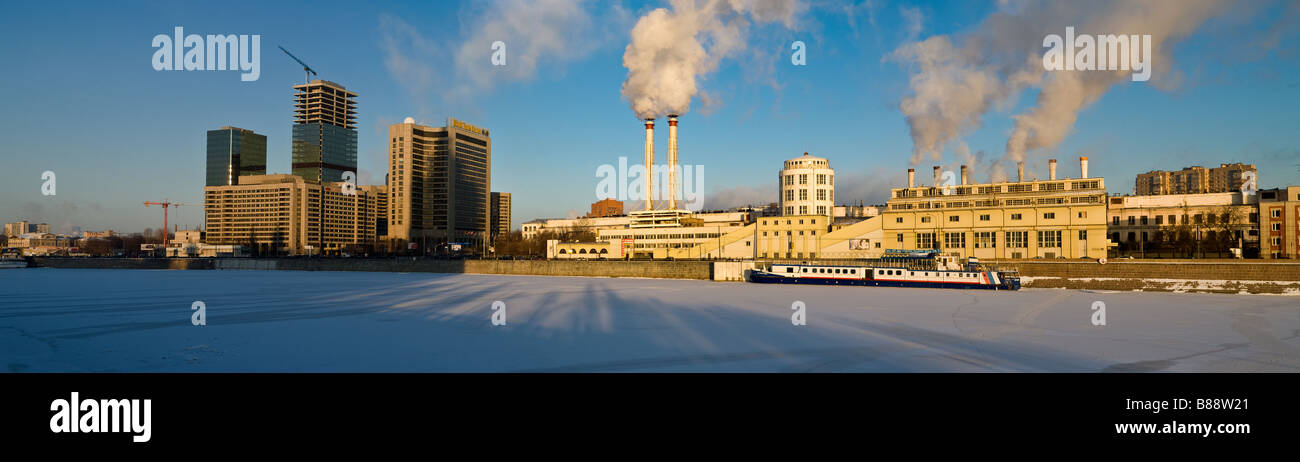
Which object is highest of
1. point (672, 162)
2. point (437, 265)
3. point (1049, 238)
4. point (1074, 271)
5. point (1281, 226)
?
point (672, 162)

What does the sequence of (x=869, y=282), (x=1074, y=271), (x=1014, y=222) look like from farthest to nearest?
(x=1014, y=222) → (x=869, y=282) → (x=1074, y=271)

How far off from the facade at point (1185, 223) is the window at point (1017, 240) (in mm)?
18956

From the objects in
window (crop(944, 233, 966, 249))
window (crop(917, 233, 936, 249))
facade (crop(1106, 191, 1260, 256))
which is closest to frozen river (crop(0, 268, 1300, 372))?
window (crop(944, 233, 966, 249))

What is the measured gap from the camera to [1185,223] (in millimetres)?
91188

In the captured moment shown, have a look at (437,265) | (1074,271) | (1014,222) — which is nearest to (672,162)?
(437,265)

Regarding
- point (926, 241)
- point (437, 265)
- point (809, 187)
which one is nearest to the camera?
point (926, 241)

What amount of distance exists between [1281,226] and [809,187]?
2856 inches

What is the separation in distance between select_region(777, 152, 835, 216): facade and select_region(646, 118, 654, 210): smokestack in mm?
33445

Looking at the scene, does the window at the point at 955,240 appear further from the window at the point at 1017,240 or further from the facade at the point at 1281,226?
the facade at the point at 1281,226

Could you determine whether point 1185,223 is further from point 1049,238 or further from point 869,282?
Answer: point 869,282

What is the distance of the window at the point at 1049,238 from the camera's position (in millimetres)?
80312

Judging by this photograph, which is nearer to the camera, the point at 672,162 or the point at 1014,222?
the point at 1014,222
